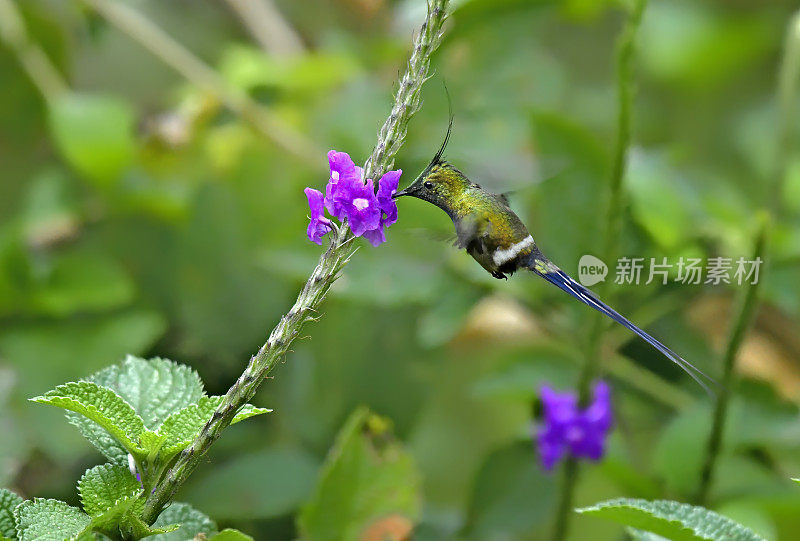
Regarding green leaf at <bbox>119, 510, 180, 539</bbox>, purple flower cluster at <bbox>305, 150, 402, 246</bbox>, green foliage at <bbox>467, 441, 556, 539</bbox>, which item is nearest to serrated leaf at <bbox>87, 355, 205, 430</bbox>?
green leaf at <bbox>119, 510, 180, 539</bbox>

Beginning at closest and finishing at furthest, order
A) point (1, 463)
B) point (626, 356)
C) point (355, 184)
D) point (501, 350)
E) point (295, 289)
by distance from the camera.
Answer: point (355, 184) < point (1, 463) < point (626, 356) < point (295, 289) < point (501, 350)

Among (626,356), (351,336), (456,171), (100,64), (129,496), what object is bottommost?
(129,496)

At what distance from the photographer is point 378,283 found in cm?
139

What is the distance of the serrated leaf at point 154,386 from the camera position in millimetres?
703

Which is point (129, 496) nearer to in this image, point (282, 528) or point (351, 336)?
point (282, 528)

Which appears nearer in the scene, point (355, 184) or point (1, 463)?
point (355, 184)

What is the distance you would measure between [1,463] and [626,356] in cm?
92

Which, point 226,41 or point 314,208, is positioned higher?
point 226,41

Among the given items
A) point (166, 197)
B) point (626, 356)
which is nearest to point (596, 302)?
point (626, 356)

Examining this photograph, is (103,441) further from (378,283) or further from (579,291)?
(378,283)

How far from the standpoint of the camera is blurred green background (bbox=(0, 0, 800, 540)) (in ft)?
4.14

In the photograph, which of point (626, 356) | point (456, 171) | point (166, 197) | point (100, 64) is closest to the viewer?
point (456, 171)

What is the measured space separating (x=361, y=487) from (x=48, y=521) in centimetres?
50

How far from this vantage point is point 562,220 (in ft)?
4.19
